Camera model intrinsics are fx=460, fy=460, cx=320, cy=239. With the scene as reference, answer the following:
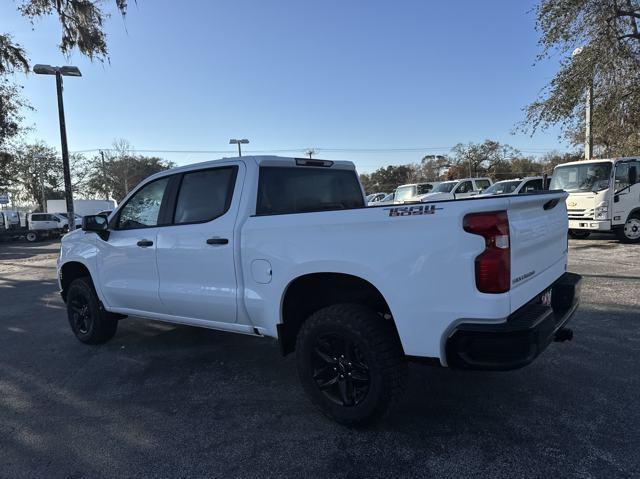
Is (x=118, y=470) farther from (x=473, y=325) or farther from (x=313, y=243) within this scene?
(x=473, y=325)

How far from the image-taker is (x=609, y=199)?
38.6ft

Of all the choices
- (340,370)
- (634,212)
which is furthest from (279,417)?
(634,212)

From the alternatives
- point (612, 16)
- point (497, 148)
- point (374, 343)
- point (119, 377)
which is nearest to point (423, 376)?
point (374, 343)

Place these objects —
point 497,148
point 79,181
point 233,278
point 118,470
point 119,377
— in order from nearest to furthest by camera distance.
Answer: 1. point 118,470
2. point 233,278
3. point 119,377
4. point 79,181
5. point 497,148

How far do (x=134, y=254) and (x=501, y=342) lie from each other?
3.49 metres

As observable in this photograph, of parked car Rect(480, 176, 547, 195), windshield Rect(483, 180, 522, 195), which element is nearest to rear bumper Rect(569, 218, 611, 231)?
parked car Rect(480, 176, 547, 195)

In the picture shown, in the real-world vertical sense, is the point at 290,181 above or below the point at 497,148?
below

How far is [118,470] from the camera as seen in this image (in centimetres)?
285

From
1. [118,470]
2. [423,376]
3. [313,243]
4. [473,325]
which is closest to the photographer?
[473,325]

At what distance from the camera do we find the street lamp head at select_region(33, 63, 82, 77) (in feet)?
50.1

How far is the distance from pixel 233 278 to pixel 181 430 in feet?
3.81

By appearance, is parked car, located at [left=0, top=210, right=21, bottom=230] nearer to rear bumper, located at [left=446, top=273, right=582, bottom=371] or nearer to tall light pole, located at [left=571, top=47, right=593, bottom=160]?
tall light pole, located at [left=571, top=47, right=593, bottom=160]

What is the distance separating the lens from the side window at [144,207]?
445 cm

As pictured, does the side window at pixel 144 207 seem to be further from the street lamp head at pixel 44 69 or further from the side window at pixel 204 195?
the street lamp head at pixel 44 69
